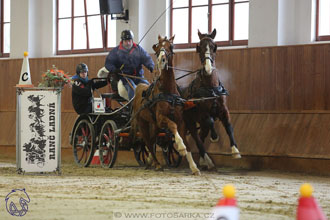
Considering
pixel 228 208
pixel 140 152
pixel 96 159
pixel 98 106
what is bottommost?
pixel 96 159

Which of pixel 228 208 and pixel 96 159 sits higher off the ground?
pixel 228 208

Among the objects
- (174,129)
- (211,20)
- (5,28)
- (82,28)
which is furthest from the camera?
(5,28)

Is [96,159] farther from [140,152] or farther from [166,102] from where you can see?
[166,102]

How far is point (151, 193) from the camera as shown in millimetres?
6312

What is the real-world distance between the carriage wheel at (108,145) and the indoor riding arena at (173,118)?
0.10 feet

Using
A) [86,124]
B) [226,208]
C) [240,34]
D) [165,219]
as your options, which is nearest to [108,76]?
[86,124]

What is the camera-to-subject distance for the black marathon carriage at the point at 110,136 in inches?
383

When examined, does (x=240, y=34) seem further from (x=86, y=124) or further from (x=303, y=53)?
(x=86, y=124)

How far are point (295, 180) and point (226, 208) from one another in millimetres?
6123

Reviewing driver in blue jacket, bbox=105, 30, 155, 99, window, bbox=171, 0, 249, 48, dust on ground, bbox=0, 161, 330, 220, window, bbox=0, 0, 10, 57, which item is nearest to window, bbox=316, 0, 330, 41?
window, bbox=171, 0, 249, 48

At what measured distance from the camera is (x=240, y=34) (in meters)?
11.7

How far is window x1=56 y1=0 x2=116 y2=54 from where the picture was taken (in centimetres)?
1364

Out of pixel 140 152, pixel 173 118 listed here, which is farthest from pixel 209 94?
pixel 140 152

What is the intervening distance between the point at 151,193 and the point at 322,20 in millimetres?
5571
